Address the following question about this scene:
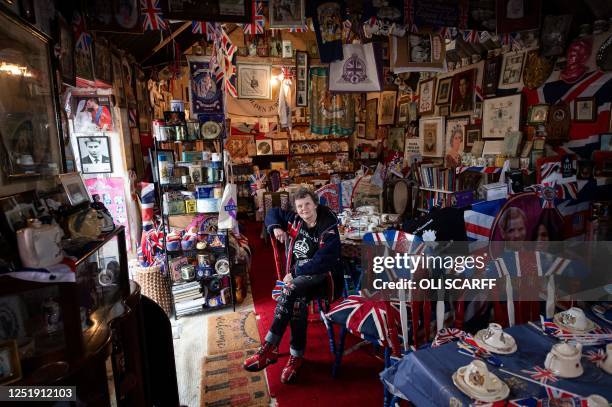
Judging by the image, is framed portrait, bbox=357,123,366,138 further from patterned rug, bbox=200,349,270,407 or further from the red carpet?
patterned rug, bbox=200,349,270,407

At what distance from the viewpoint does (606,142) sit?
3207mm

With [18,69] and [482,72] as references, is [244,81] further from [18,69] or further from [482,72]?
[18,69]

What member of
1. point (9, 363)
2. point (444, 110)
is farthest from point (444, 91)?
point (9, 363)

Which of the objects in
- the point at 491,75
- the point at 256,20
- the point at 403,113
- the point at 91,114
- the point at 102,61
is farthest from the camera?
the point at 403,113

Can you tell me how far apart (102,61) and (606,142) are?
4.90m

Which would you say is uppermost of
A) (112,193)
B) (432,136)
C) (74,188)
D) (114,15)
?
(114,15)

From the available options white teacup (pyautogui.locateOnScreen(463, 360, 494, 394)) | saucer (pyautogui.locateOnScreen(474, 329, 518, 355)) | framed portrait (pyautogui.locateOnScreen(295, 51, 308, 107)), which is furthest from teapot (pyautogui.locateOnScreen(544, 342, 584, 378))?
framed portrait (pyautogui.locateOnScreen(295, 51, 308, 107))

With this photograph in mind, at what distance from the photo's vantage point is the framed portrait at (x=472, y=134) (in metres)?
4.77

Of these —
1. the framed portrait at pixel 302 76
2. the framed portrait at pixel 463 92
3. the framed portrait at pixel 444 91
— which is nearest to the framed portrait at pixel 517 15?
the framed portrait at pixel 463 92

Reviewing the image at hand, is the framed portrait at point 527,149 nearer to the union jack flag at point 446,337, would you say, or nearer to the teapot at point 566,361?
the union jack flag at point 446,337

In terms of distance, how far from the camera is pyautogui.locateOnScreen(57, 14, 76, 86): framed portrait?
2.36 m

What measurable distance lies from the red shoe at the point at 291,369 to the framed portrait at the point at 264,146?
5.82 m

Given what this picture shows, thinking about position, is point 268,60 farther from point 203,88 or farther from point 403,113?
point 203,88

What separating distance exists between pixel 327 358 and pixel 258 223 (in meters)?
4.97
